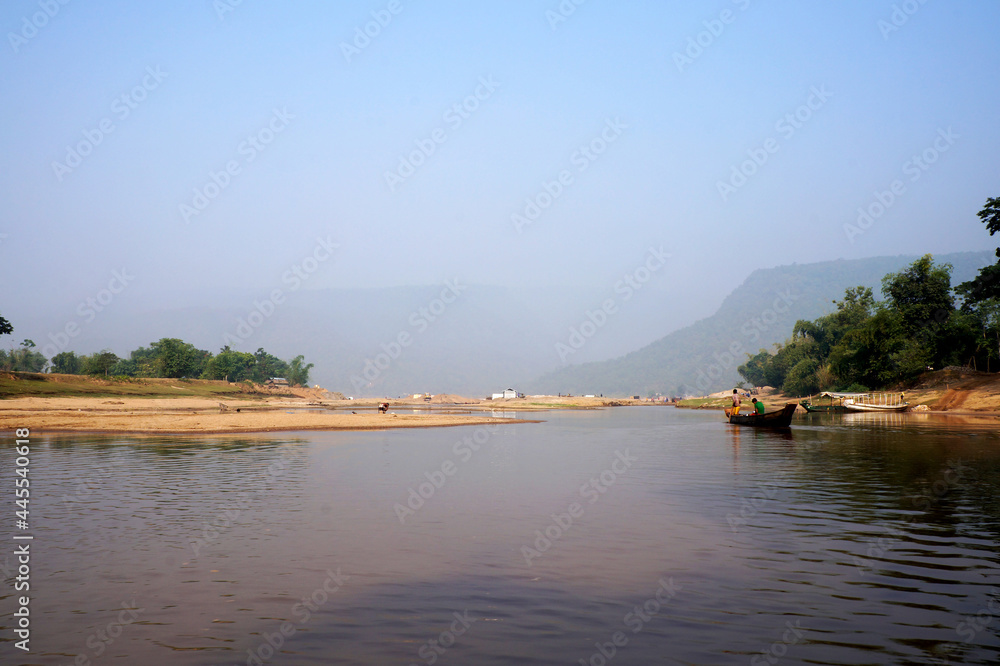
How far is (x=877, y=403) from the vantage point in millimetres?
91375

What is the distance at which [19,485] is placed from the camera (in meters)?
22.9

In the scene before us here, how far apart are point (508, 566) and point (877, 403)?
312 ft

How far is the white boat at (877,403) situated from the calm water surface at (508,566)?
2381 inches

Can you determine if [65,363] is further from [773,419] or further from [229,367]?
[773,419]

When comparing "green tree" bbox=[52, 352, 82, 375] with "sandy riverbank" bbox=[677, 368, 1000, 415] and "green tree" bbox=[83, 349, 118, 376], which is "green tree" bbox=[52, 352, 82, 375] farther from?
"sandy riverbank" bbox=[677, 368, 1000, 415]

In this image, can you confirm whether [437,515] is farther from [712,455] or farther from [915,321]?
[915,321]

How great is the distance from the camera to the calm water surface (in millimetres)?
9398

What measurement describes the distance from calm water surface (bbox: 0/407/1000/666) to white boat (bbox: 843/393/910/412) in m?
60.5

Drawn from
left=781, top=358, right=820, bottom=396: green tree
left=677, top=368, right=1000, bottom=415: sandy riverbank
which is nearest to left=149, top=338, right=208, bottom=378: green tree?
left=781, top=358, right=820, bottom=396: green tree

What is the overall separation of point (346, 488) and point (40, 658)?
15158mm

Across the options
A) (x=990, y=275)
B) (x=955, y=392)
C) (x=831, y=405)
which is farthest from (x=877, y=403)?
(x=990, y=275)

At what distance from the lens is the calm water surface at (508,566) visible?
940 cm

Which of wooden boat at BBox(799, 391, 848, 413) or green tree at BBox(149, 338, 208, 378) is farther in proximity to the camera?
green tree at BBox(149, 338, 208, 378)

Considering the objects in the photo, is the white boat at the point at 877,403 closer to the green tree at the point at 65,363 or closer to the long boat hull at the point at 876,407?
the long boat hull at the point at 876,407
